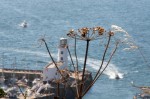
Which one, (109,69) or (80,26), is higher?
(80,26)

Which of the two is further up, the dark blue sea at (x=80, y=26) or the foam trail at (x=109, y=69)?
the dark blue sea at (x=80, y=26)

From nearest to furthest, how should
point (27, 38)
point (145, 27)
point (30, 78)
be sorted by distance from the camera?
point (30, 78) → point (27, 38) → point (145, 27)

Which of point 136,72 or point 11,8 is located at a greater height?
point 11,8

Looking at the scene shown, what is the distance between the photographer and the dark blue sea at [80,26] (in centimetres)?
6252

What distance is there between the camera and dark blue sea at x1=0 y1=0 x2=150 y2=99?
205ft

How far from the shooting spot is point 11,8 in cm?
10850

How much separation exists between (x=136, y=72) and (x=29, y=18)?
126 feet

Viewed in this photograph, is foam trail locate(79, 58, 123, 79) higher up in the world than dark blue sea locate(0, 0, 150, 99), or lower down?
lower down

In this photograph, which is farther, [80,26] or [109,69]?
[80,26]

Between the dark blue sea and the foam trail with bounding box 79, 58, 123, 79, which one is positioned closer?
the dark blue sea

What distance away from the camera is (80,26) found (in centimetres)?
8850

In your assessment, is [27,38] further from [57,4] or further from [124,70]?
[57,4]

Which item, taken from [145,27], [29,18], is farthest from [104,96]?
[29,18]

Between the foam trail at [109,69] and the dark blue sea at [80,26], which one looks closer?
the dark blue sea at [80,26]
